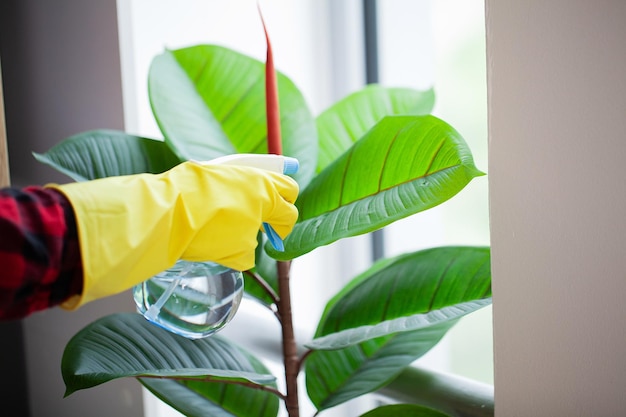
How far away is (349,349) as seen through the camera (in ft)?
3.77

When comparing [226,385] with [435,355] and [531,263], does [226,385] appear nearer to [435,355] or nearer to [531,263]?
[531,263]

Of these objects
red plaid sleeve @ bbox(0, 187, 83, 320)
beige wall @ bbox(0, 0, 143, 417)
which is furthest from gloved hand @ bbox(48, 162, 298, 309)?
beige wall @ bbox(0, 0, 143, 417)

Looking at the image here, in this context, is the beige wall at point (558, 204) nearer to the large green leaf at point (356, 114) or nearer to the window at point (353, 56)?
the large green leaf at point (356, 114)

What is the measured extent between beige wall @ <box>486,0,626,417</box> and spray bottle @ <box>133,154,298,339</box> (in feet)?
0.95

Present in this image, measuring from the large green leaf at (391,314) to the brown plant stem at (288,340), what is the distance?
44 millimetres

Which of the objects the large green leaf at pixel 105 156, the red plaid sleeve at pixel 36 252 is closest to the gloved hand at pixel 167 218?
the red plaid sleeve at pixel 36 252

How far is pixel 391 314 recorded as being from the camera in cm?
105

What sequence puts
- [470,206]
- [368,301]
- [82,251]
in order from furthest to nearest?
[470,206]
[368,301]
[82,251]

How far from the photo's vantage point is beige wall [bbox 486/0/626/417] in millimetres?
702

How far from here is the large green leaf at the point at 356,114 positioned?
121 centimetres

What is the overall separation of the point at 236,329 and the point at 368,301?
1.34 feet

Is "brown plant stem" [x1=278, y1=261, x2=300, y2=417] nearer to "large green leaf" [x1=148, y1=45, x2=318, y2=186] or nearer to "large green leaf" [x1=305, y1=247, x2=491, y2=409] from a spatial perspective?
"large green leaf" [x1=305, y1=247, x2=491, y2=409]

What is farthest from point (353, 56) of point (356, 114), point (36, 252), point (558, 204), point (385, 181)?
point (36, 252)

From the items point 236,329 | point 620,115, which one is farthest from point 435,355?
point 620,115
